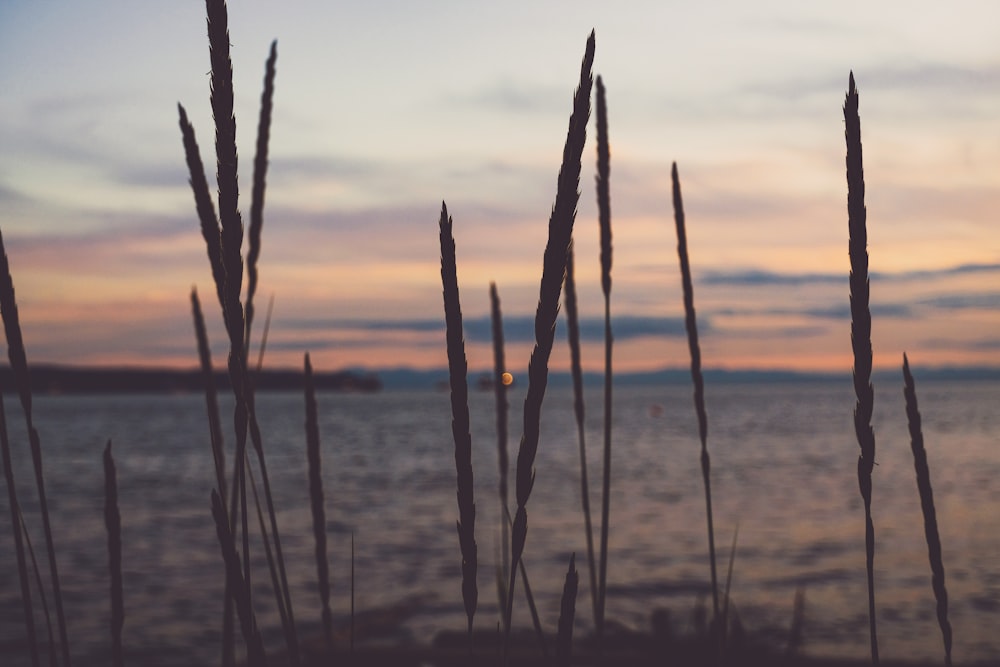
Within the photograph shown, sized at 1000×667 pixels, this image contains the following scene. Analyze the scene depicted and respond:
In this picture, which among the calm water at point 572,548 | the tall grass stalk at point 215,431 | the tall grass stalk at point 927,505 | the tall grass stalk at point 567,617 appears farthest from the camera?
the calm water at point 572,548

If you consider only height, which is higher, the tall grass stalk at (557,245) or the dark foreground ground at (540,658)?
the tall grass stalk at (557,245)

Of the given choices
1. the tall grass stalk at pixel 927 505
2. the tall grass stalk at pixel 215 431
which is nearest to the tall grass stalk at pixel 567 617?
the tall grass stalk at pixel 215 431

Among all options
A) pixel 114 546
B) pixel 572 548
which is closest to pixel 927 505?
pixel 114 546

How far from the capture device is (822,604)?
1355 centimetres

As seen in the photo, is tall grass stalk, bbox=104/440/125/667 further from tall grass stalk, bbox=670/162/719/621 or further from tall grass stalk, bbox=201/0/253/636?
tall grass stalk, bbox=670/162/719/621

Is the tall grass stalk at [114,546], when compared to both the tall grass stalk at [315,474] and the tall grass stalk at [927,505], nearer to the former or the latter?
the tall grass stalk at [315,474]

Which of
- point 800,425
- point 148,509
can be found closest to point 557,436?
point 800,425

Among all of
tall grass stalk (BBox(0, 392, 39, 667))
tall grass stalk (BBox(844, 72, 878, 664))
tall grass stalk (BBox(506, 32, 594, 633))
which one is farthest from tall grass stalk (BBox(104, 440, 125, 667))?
tall grass stalk (BBox(844, 72, 878, 664))

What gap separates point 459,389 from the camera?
1.05 meters

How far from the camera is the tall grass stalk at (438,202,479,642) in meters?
1.02

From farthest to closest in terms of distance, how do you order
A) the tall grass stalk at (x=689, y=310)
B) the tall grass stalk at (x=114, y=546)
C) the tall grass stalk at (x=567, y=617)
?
the tall grass stalk at (x=689, y=310) → the tall grass stalk at (x=114, y=546) → the tall grass stalk at (x=567, y=617)

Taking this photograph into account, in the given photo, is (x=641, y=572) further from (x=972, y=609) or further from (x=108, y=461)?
(x=108, y=461)

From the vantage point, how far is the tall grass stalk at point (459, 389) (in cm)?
102

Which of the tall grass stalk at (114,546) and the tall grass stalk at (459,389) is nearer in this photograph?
the tall grass stalk at (459,389)
